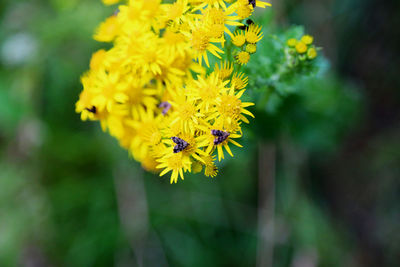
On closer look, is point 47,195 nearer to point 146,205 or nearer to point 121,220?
point 121,220

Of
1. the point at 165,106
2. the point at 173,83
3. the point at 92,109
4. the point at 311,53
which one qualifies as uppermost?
the point at 311,53

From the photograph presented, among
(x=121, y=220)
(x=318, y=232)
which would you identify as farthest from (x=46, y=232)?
(x=318, y=232)

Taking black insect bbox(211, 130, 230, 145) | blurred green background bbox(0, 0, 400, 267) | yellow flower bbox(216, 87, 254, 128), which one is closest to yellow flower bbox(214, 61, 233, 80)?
yellow flower bbox(216, 87, 254, 128)

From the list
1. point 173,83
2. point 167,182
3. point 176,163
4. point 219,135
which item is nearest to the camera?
point 219,135

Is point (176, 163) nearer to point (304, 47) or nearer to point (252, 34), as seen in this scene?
point (252, 34)

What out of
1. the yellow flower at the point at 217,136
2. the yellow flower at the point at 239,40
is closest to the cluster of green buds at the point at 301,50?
the yellow flower at the point at 239,40

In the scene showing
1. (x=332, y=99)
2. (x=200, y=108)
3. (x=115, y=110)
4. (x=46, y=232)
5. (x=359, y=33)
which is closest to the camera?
(x=200, y=108)

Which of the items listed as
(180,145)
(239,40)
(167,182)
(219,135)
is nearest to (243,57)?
(239,40)
